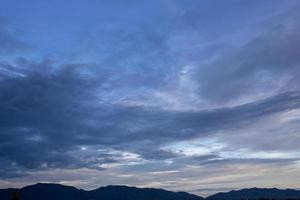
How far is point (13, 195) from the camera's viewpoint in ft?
304
